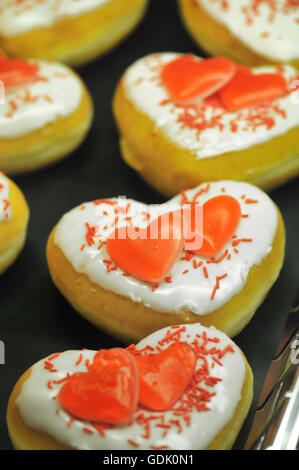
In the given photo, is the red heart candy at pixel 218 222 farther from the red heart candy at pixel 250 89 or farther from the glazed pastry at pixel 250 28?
the glazed pastry at pixel 250 28

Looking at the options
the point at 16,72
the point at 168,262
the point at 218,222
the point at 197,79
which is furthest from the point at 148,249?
the point at 16,72

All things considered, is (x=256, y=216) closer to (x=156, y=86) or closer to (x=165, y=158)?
(x=165, y=158)

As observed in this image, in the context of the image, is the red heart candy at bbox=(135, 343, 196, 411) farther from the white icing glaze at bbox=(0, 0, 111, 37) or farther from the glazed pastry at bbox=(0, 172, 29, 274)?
the white icing glaze at bbox=(0, 0, 111, 37)

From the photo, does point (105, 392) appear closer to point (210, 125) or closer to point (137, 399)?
point (137, 399)

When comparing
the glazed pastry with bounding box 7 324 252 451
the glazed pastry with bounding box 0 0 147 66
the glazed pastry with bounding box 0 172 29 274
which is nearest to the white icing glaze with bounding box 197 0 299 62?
the glazed pastry with bounding box 0 0 147 66

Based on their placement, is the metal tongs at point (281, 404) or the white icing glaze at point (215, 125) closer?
the metal tongs at point (281, 404)

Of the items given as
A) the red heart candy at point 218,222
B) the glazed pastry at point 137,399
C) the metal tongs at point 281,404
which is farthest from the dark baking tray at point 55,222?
the red heart candy at point 218,222
